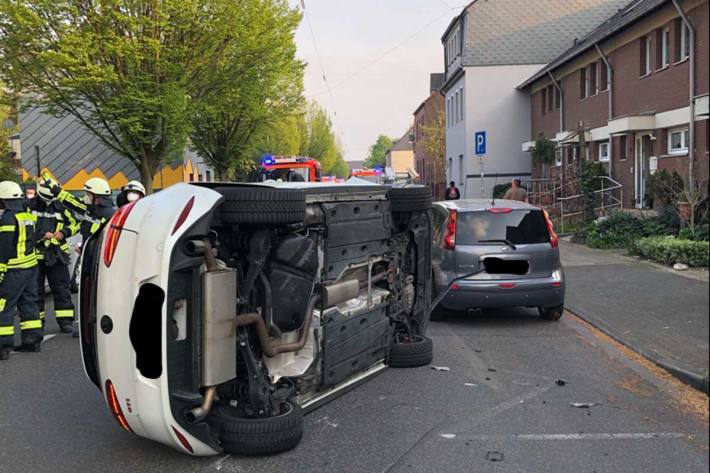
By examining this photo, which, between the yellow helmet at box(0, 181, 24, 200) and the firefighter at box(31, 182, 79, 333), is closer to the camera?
the yellow helmet at box(0, 181, 24, 200)

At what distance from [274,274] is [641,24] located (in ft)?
63.0

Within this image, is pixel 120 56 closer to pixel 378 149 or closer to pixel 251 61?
pixel 251 61

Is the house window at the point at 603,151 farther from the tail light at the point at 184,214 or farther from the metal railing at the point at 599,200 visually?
the tail light at the point at 184,214

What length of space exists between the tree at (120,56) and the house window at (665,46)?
11.8m

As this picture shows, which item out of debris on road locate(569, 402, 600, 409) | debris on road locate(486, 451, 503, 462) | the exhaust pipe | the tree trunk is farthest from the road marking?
the tree trunk

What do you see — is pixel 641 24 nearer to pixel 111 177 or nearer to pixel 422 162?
pixel 111 177

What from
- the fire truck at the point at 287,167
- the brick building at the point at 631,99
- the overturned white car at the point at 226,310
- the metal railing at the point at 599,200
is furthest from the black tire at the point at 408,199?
the fire truck at the point at 287,167

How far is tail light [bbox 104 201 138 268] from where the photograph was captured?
4.09 m

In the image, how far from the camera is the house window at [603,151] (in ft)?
81.1

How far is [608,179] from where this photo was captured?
72.0 feet

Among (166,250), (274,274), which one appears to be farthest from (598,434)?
(166,250)

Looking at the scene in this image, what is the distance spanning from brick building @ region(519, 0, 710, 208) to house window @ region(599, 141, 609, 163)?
0.04m

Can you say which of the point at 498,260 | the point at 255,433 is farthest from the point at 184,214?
the point at 498,260

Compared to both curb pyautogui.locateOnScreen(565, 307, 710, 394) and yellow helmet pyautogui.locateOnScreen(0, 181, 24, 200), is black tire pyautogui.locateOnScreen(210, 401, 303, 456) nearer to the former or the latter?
curb pyautogui.locateOnScreen(565, 307, 710, 394)
